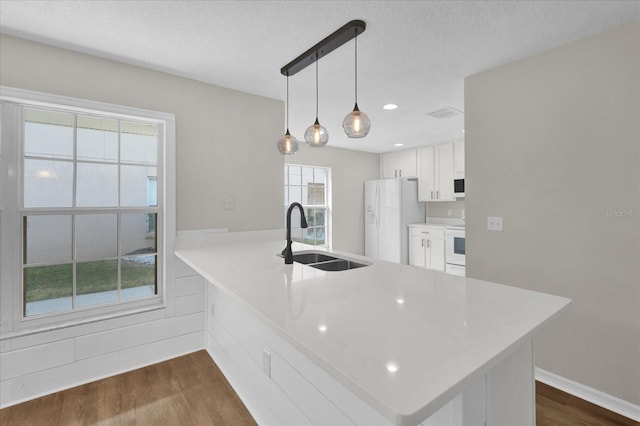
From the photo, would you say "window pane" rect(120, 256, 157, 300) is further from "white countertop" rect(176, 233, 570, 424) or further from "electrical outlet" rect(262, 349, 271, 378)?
"electrical outlet" rect(262, 349, 271, 378)

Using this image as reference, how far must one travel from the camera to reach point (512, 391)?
1.03m

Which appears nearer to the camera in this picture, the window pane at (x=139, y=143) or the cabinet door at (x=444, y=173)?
the window pane at (x=139, y=143)

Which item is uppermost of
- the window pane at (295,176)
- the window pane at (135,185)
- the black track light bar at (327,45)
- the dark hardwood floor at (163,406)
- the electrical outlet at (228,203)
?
the black track light bar at (327,45)

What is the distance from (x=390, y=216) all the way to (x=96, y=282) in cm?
430

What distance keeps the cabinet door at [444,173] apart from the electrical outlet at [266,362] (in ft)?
13.8

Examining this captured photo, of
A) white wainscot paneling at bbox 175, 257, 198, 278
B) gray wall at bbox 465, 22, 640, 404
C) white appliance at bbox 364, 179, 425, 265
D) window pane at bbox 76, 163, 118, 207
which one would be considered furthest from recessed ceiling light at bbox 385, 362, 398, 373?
white appliance at bbox 364, 179, 425, 265

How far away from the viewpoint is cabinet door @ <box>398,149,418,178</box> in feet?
18.0

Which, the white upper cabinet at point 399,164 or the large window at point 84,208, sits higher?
the white upper cabinet at point 399,164

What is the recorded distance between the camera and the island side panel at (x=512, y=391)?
959 mm

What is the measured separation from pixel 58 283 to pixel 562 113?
375cm

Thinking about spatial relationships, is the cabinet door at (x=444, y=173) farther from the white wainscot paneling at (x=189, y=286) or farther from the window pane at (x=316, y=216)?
the white wainscot paneling at (x=189, y=286)

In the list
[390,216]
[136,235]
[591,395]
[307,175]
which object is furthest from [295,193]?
[591,395]

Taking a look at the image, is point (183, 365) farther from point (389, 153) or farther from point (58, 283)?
point (389, 153)

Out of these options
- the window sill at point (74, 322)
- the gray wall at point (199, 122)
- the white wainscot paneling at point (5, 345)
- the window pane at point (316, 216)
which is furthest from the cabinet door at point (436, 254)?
the white wainscot paneling at point (5, 345)
